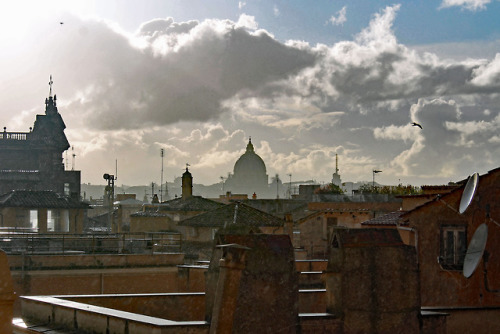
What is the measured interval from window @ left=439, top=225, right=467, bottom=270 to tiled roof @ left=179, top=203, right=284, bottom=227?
20.7 metres

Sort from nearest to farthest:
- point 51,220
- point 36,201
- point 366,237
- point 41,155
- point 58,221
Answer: point 366,237, point 36,201, point 51,220, point 58,221, point 41,155

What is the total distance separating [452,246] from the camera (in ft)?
85.5

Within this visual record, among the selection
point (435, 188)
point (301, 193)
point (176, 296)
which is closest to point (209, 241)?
point (435, 188)

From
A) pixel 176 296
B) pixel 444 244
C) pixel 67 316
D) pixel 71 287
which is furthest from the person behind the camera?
pixel 71 287

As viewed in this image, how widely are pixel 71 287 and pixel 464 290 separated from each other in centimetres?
1370

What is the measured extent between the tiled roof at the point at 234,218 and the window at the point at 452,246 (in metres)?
20.7

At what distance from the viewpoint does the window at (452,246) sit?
84.0 ft

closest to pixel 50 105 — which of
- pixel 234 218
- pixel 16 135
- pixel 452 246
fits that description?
pixel 16 135

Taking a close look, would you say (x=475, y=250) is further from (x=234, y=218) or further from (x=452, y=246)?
(x=234, y=218)

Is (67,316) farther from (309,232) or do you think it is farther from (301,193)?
(301,193)

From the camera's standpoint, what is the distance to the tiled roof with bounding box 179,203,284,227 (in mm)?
46812

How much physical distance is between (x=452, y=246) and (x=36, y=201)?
35.1 meters

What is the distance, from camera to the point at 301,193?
100625 millimetres

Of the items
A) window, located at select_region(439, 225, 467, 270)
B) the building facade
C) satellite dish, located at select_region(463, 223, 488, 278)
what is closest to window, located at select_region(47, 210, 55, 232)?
the building facade
